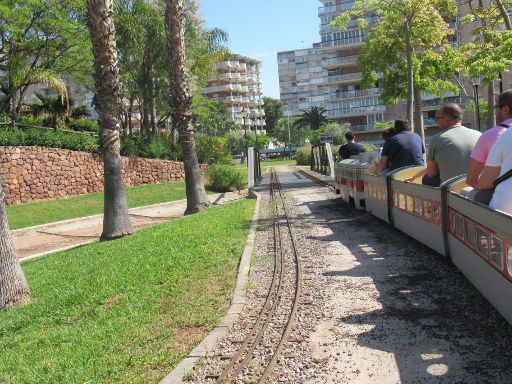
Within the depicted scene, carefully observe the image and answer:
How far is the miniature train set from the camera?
4.50 m

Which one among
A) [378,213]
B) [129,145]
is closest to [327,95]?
[129,145]

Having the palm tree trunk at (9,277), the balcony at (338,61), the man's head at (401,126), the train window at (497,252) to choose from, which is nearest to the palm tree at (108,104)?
the palm tree trunk at (9,277)

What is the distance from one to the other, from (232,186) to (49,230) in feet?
→ 42.2

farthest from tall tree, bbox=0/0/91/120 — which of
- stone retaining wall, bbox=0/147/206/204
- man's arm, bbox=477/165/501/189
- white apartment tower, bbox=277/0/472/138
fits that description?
white apartment tower, bbox=277/0/472/138

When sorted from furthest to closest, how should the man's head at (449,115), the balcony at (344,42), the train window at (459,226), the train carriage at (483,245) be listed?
1. the balcony at (344,42)
2. the man's head at (449,115)
3. the train window at (459,226)
4. the train carriage at (483,245)

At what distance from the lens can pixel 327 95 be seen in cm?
8638

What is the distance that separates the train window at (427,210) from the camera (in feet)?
23.5

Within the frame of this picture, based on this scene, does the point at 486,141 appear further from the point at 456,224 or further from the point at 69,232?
the point at 69,232

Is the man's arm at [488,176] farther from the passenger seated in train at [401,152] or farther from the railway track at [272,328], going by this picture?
the passenger seated in train at [401,152]

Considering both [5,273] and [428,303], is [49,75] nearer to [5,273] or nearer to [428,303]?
[5,273]

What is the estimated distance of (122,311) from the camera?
22.1ft

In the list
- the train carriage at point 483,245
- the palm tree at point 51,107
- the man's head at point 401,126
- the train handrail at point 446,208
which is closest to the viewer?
the train carriage at point 483,245

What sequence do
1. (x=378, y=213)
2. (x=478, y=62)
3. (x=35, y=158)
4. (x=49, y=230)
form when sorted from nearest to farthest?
(x=378, y=213) → (x=478, y=62) → (x=49, y=230) → (x=35, y=158)

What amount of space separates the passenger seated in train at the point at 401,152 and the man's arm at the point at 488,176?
473 centimetres
